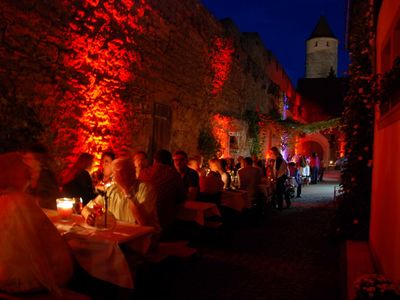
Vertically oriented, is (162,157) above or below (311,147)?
below

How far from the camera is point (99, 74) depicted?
650 centimetres

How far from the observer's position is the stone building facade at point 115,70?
514 centimetres

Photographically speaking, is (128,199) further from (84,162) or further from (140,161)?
(140,161)

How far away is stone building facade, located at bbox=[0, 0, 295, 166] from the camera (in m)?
5.14

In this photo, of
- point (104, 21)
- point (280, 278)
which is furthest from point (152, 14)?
point (280, 278)

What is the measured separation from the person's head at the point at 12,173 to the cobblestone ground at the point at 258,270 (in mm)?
1922

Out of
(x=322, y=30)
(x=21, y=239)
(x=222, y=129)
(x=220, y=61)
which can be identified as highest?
(x=322, y=30)

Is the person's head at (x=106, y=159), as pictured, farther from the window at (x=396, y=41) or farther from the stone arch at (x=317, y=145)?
the stone arch at (x=317, y=145)

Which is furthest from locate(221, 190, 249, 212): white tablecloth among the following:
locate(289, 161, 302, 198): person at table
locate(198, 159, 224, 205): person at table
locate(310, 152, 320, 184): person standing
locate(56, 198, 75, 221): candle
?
locate(310, 152, 320, 184): person standing

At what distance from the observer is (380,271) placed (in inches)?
170

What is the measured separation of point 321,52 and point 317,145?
16.3 meters

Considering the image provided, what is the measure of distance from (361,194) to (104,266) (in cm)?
444

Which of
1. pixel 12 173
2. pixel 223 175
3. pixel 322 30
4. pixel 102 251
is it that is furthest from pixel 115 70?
pixel 322 30

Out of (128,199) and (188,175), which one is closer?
(128,199)
